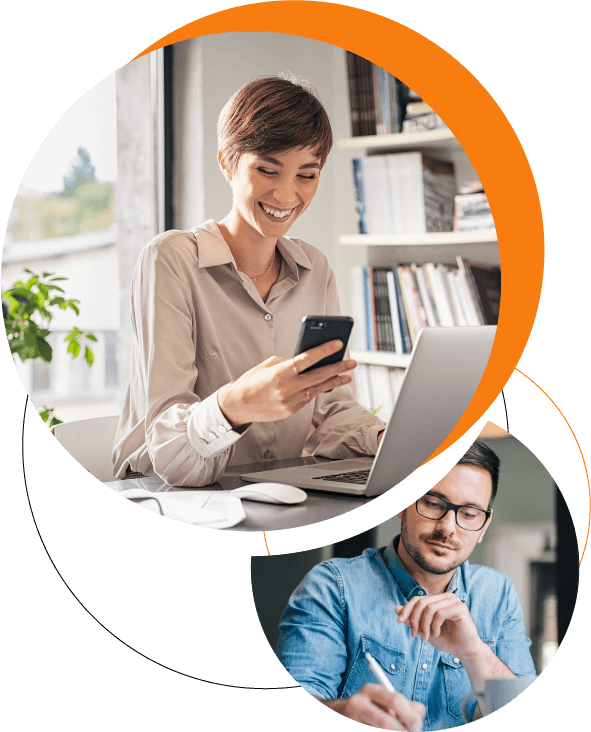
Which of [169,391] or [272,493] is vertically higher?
[169,391]

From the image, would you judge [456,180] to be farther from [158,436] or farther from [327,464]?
[158,436]

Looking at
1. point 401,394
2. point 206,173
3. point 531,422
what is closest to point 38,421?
point 401,394

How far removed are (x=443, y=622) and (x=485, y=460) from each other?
26 centimetres

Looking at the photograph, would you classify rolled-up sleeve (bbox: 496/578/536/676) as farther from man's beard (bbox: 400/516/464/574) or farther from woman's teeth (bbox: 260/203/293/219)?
woman's teeth (bbox: 260/203/293/219)

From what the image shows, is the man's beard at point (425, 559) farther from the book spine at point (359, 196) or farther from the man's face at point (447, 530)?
the book spine at point (359, 196)

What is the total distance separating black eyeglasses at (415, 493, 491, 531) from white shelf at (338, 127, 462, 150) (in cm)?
115

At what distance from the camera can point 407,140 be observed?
1897mm

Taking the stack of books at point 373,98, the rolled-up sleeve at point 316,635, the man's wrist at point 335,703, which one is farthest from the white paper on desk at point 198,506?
the stack of books at point 373,98

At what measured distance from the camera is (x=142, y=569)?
105cm

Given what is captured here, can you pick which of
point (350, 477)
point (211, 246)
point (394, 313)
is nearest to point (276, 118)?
point (211, 246)

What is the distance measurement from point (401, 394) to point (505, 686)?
474mm

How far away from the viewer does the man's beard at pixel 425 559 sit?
3.39 feet

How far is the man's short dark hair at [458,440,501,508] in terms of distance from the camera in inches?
42.5

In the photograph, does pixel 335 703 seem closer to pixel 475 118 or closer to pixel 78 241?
pixel 475 118
